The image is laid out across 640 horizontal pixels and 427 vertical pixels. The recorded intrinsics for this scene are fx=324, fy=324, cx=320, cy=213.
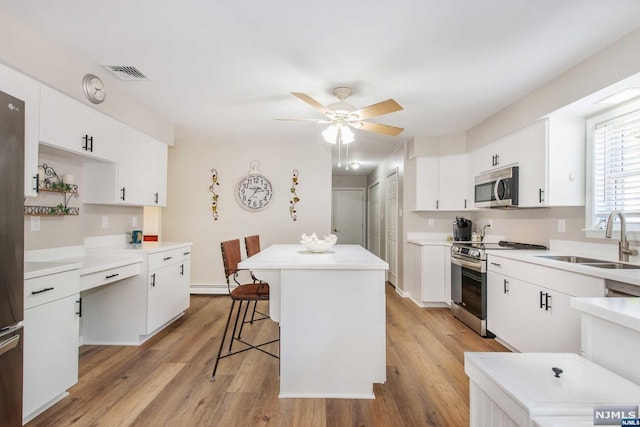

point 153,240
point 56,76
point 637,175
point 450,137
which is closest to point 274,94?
point 56,76

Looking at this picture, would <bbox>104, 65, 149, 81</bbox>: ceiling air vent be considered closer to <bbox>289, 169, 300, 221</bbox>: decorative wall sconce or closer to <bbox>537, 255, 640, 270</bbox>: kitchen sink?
<bbox>289, 169, 300, 221</bbox>: decorative wall sconce

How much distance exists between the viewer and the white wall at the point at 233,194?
4852 mm

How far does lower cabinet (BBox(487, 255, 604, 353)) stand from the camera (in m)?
2.15

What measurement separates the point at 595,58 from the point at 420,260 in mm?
2720

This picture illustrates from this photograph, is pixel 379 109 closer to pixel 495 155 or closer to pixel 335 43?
pixel 335 43

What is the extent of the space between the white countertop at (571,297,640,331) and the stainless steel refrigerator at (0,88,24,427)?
2.31 metres

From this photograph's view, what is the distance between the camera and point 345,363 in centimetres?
215

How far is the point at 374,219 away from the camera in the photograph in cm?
754

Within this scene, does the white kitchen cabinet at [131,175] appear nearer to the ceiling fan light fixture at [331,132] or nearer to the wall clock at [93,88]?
the wall clock at [93,88]

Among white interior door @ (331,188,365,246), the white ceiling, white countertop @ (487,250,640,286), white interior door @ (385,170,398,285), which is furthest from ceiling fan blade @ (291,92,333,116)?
white interior door @ (331,188,365,246)

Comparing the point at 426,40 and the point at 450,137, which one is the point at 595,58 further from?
the point at 450,137

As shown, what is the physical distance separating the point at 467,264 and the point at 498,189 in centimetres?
85

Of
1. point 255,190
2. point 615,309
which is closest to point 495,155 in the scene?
point 615,309

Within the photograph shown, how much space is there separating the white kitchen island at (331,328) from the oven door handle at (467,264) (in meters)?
1.61
